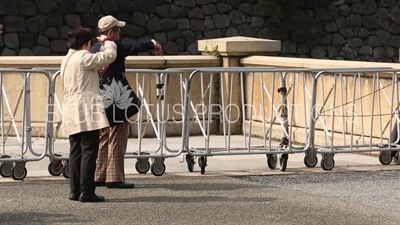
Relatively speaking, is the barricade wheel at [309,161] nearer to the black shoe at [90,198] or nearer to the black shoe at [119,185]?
the black shoe at [119,185]

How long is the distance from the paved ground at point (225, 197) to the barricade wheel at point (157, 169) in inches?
4.0

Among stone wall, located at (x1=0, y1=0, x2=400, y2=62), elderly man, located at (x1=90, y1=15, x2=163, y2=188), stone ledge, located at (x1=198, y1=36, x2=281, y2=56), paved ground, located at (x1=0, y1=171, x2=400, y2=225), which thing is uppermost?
stone wall, located at (x1=0, y1=0, x2=400, y2=62)

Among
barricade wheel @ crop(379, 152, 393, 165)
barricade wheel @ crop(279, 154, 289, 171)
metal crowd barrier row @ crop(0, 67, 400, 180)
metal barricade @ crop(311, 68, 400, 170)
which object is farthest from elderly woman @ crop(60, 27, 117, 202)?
barricade wheel @ crop(379, 152, 393, 165)

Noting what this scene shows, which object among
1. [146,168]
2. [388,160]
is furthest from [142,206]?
[388,160]

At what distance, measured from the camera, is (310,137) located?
12.5 m

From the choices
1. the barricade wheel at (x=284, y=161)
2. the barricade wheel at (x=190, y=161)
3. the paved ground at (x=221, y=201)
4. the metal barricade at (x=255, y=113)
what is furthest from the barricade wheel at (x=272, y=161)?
the barricade wheel at (x=190, y=161)

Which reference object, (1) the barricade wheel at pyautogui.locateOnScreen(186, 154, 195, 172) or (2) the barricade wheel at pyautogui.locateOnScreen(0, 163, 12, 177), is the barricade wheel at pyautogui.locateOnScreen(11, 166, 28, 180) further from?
(1) the barricade wheel at pyautogui.locateOnScreen(186, 154, 195, 172)

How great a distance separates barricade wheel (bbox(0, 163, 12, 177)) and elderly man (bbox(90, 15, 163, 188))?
103 centimetres

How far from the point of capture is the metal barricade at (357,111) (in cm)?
1282

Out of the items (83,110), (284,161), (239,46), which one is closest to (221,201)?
(83,110)

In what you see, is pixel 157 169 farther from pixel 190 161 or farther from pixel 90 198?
pixel 90 198

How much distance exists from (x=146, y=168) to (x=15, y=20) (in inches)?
657

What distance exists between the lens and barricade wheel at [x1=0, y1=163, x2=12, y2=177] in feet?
38.3

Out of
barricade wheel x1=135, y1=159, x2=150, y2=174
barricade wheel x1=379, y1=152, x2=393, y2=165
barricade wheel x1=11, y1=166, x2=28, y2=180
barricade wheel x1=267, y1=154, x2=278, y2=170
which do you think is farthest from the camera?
barricade wheel x1=379, y1=152, x2=393, y2=165
